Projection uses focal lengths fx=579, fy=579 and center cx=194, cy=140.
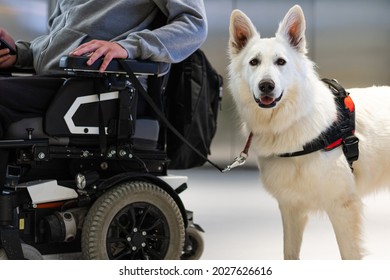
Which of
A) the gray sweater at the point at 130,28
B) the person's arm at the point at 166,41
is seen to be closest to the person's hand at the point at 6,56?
the gray sweater at the point at 130,28

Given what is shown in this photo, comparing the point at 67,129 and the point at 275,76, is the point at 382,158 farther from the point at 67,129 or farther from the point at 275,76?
the point at 67,129

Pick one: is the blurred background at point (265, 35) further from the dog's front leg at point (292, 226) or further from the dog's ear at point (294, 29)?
the dog's ear at point (294, 29)

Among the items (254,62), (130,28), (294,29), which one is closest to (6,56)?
(130,28)

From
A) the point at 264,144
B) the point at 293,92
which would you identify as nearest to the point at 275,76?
the point at 293,92

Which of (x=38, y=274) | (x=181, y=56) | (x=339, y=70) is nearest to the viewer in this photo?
(x=38, y=274)

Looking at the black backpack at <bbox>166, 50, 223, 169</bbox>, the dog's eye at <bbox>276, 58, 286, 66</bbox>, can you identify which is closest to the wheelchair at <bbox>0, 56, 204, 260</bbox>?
the black backpack at <bbox>166, 50, 223, 169</bbox>

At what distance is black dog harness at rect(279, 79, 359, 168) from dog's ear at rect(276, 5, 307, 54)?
0.26 metres

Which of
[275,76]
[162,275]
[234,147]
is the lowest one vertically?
[234,147]

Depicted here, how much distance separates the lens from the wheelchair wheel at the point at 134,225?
1.94 m

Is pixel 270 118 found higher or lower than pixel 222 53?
higher

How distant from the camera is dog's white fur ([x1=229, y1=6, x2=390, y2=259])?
202cm

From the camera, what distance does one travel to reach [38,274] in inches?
64.3

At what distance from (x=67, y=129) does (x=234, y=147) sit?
4045mm

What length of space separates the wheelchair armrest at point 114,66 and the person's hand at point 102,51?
0.7 inches
